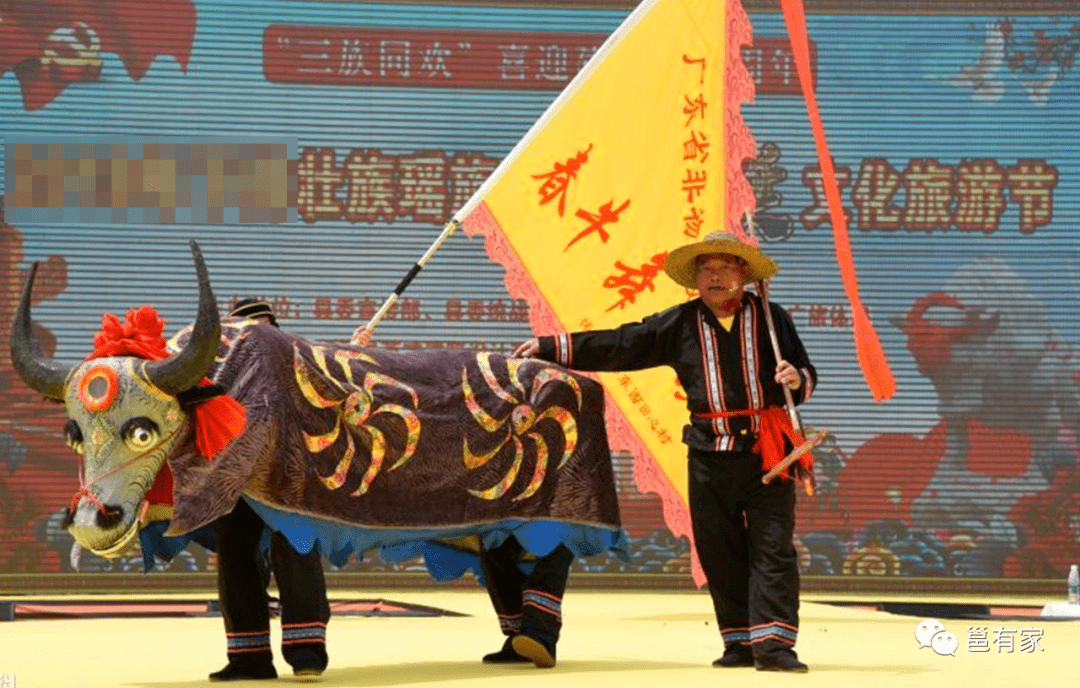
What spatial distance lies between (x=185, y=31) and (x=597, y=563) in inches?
160

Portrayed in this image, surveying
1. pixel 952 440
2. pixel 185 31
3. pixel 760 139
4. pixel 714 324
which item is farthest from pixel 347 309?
pixel 714 324

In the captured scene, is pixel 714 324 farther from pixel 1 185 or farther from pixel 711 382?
pixel 1 185

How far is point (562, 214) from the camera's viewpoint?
8391 mm

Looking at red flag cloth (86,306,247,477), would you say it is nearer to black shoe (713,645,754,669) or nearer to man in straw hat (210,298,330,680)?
man in straw hat (210,298,330,680)

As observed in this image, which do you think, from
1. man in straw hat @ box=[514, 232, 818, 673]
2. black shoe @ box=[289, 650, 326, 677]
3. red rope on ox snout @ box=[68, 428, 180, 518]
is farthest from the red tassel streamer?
man in straw hat @ box=[514, 232, 818, 673]

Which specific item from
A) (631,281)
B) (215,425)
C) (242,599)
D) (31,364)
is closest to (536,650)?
(242,599)

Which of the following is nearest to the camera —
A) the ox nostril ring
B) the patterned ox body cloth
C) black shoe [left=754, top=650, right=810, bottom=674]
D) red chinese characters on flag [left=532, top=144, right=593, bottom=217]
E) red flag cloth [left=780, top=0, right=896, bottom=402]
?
the ox nostril ring

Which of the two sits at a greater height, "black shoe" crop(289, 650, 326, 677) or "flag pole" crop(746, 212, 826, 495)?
"flag pole" crop(746, 212, 826, 495)

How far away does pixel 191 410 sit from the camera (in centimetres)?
552

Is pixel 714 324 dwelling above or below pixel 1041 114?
below

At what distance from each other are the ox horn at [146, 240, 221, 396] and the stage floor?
2.79ft

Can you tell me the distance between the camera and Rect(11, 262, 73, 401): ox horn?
18.0 ft

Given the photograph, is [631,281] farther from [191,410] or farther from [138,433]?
[138,433]

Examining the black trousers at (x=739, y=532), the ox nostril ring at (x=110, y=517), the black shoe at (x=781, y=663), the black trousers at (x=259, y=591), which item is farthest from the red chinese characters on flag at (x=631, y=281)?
the ox nostril ring at (x=110, y=517)
